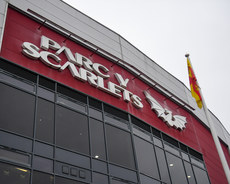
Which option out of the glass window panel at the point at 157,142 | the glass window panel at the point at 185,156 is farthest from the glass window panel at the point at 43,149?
the glass window panel at the point at 185,156

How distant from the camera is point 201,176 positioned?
21.1 m

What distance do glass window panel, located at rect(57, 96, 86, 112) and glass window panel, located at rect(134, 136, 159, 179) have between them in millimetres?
3638

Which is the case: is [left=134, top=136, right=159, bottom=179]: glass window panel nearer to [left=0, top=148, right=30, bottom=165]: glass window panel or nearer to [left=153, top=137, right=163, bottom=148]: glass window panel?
[left=153, top=137, right=163, bottom=148]: glass window panel

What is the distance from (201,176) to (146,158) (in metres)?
6.38

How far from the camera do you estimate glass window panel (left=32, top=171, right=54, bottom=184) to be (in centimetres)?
1118

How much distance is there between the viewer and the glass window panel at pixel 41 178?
36.7 feet

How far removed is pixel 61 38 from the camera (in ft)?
56.5

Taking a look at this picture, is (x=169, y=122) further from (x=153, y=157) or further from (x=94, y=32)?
(x=94, y=32)

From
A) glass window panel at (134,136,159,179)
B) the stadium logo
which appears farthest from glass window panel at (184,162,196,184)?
glass window panel at (134,136,159,179)

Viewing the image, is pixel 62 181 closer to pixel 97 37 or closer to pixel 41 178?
pixel 41 178

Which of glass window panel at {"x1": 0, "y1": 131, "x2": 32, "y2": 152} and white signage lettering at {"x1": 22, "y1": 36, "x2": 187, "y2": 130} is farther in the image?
white signage lettering at {"x1": 22, "y1": 36, "x2": 187, "y2": 130}

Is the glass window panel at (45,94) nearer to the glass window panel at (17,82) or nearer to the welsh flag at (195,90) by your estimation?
the glass window panel at (17,82)

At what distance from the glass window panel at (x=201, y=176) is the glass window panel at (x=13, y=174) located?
1291 centimetres

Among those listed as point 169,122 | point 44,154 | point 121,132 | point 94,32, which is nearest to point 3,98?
point 44,154
